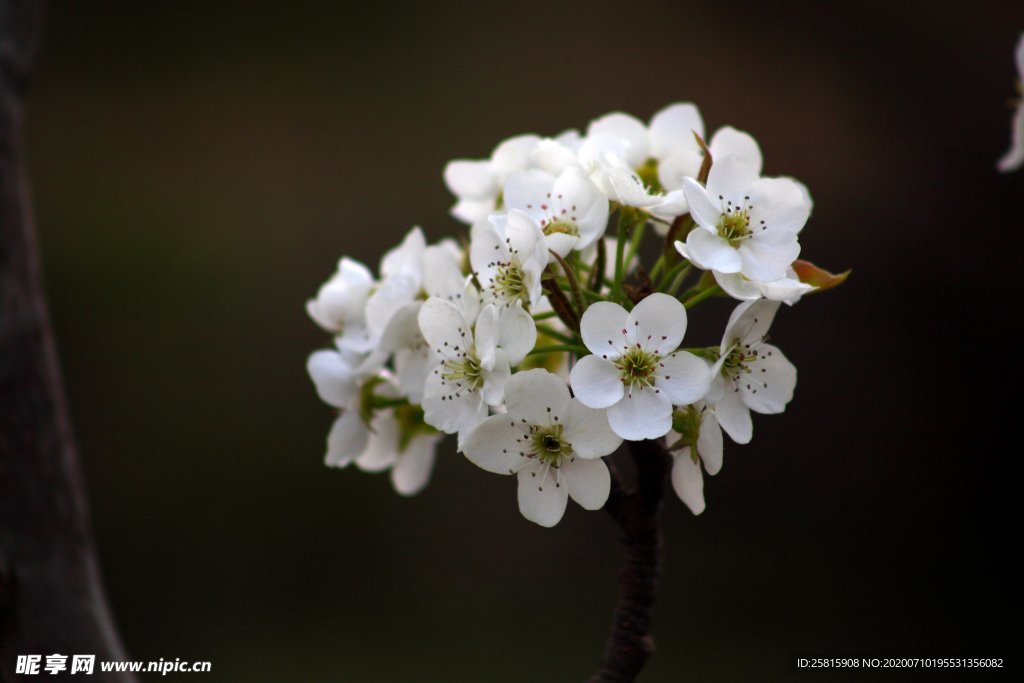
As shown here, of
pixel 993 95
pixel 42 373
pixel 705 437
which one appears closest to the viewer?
pixel 705 437

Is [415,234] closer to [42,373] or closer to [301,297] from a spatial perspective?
[42,373]

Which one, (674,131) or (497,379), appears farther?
(674,131)

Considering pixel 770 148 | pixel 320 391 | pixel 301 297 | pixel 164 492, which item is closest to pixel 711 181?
pixel 320 391

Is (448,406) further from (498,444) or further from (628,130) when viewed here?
(628,130)

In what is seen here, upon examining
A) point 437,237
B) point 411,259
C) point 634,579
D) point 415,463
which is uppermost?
point 437,237

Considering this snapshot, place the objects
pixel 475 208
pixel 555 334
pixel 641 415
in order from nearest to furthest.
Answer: pixel 641 415
pixel 555 334
pixel 475 208

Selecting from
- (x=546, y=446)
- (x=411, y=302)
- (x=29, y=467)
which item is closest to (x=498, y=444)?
(x=546, y=446)
